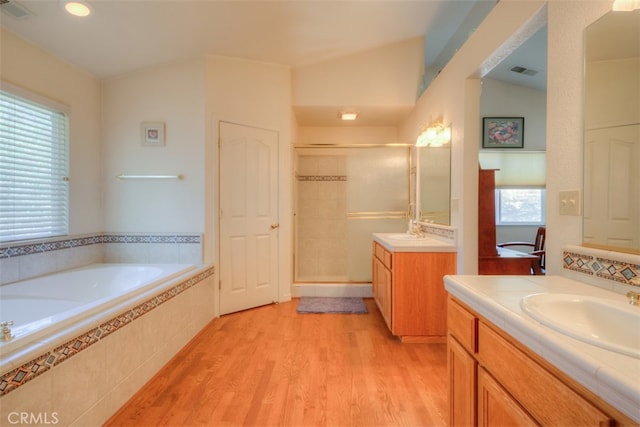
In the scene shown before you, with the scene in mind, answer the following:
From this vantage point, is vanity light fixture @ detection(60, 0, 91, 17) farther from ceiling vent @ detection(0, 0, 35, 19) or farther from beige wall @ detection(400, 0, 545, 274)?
beige wall @ detection(400, 0, 545, 274)

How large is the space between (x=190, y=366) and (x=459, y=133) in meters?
2.62

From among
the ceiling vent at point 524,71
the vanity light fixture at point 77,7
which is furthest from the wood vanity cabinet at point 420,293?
the ceiling vent at point 524,71

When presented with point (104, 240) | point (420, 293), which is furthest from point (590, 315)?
point (104, 240)

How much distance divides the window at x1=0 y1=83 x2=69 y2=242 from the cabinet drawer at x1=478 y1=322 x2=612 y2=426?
2.92m

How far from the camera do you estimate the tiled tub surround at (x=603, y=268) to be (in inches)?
37.9

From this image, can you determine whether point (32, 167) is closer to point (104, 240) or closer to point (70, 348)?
point (104, 240)

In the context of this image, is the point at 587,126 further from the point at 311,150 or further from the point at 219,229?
the point at 311,150

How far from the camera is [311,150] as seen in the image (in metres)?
3.85

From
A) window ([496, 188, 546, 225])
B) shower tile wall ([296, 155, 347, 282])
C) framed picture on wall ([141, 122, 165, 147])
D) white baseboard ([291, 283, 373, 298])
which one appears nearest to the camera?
framed picture on wall ([141, 122, 165, 147])

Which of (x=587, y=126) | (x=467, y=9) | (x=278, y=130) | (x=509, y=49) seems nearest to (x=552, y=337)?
(x=587, y=126)

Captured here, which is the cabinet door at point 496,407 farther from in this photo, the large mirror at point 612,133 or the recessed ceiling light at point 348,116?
the recessed ceiling light at point 348,116

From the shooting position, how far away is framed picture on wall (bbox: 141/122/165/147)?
2.73m

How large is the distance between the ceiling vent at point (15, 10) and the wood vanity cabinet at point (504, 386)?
2972 millimetres

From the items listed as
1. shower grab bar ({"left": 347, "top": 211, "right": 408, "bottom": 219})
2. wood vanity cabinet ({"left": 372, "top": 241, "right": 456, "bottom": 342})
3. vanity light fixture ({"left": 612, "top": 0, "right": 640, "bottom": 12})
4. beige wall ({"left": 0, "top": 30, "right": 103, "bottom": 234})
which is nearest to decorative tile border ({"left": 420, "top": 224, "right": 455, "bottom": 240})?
wood vanity cabinet ({"left": 372, "top": 241, "right": 456, "bottom": 342})
